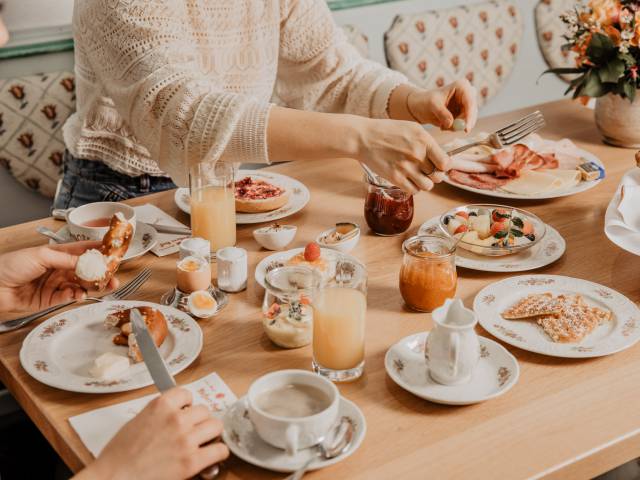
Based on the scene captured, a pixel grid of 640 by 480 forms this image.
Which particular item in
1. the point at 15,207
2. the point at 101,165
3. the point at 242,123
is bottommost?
the point at 15,207

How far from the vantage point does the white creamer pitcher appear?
45.4 inches

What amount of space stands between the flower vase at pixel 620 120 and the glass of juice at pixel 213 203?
1.21 m

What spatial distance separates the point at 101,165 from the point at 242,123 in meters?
0.65

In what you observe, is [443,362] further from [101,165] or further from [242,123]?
[101,165]

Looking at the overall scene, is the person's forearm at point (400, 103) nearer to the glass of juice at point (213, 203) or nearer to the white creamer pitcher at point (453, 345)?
the glass of juice at point (213, 203)

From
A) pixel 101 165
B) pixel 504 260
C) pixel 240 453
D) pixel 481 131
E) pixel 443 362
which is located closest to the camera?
pixel 240 453

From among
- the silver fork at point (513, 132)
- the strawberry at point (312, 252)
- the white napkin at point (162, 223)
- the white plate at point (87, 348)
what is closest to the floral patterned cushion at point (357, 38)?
the silver fork at point (513, 132)

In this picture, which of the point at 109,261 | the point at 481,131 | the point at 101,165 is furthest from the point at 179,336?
the point at 481,131

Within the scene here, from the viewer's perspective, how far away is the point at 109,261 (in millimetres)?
1400

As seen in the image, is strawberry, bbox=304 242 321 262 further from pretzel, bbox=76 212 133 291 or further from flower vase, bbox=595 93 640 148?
flower vase, bbox=595 93 640 148

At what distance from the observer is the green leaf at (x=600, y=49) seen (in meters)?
2.13

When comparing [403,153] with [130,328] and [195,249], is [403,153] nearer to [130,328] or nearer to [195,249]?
[195,249]

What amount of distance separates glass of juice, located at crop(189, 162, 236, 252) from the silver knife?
1.27 ft

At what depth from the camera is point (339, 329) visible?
119cm
